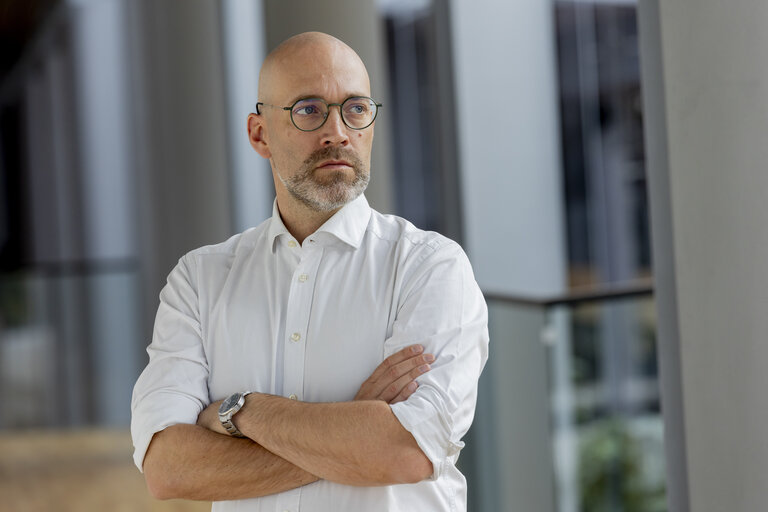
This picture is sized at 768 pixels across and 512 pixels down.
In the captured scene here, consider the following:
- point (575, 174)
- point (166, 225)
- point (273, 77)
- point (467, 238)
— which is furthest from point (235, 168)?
point (273, 77)

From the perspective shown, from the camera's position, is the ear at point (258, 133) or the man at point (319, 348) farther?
the ear at point (258, 133)

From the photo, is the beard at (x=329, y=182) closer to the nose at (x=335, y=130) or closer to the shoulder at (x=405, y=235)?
the nose at (x=335, y=130)

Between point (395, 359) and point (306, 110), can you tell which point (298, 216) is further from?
point (395, 359)

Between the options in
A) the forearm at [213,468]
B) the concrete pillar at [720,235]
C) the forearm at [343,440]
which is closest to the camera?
the forearm at [343,440]

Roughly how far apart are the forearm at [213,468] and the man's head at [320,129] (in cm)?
49

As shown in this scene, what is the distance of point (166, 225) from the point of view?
530 centimetres

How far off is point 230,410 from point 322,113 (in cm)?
59

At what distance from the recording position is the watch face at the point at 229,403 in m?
1.78

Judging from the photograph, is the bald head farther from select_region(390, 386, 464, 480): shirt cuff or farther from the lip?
select_region(390, 386, 464, 480): shirt cuff

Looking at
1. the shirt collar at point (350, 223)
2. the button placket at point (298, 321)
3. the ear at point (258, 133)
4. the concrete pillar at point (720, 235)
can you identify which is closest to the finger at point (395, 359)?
the button placket at point (298, 321)

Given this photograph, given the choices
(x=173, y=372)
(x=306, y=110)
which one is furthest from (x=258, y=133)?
(x=173, y=372)

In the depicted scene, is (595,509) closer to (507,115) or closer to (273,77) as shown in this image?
(507,115)

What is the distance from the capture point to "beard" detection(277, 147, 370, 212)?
6.02ft

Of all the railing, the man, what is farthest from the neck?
the railing
